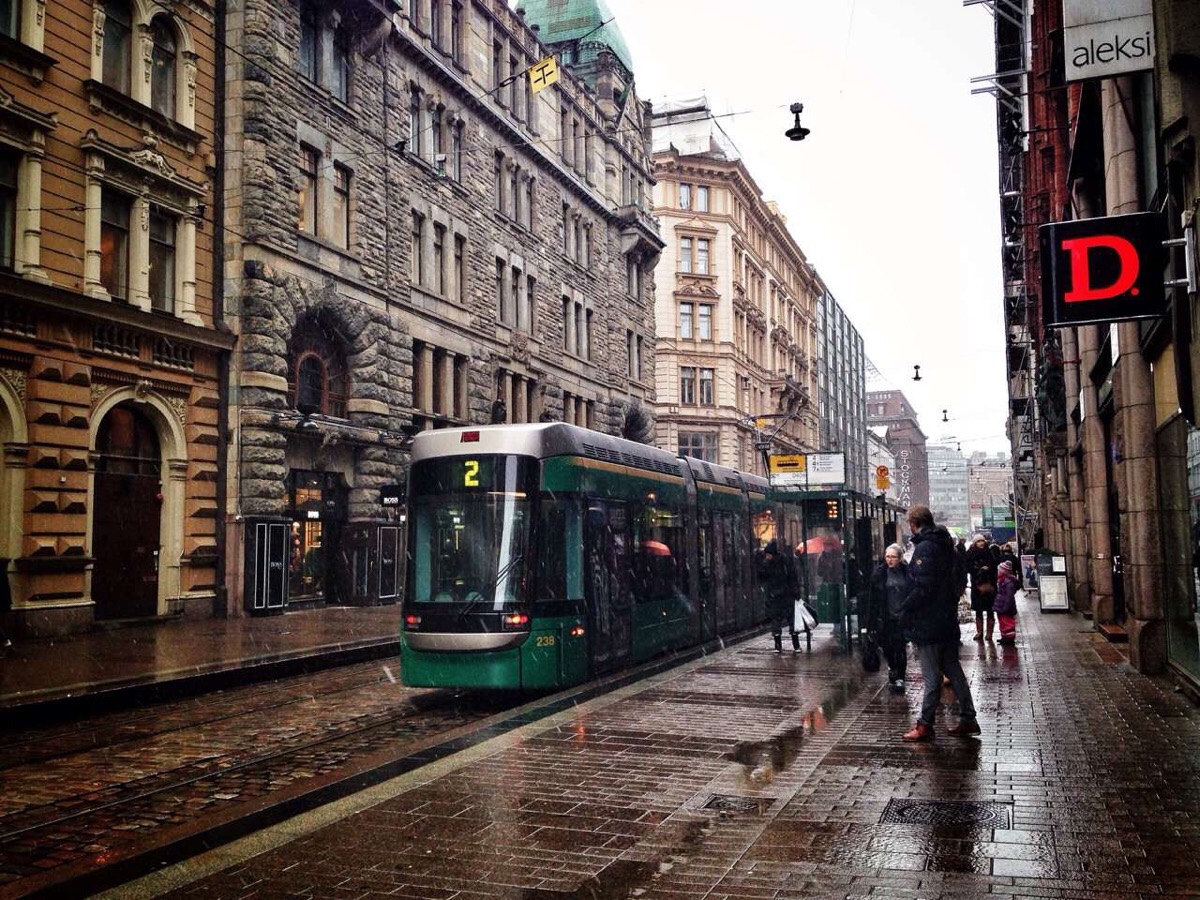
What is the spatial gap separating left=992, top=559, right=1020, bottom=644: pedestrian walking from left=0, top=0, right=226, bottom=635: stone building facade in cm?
1522

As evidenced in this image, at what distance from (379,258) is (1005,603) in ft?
60.5

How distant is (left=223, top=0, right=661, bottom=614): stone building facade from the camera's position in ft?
80.3

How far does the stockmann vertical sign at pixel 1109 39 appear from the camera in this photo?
34.5 ft

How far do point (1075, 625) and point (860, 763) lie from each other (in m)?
15.5

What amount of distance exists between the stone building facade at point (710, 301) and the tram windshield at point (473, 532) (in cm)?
4675

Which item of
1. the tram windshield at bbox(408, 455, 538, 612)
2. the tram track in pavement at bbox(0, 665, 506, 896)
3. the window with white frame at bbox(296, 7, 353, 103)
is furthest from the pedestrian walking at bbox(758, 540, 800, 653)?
the window with white frame at bbox(296, 7, 353, 103)

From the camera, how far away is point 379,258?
96.6 ft

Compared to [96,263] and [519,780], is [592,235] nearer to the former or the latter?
[96,263]

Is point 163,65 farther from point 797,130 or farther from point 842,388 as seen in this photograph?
point 842,388

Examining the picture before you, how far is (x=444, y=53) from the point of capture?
33.4m

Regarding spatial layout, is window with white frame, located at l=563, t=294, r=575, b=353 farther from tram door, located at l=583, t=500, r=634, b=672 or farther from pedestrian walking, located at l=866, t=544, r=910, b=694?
pedestrian walking, located at l=866, t=544, r=910, b=694

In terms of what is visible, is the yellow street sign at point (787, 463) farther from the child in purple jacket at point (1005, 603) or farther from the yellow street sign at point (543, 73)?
the child in purple jacket at point (1005, 603)

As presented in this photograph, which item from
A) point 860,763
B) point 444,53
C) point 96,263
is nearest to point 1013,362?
point 444,53

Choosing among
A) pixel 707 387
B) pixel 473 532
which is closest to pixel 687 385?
pixel 707 387
